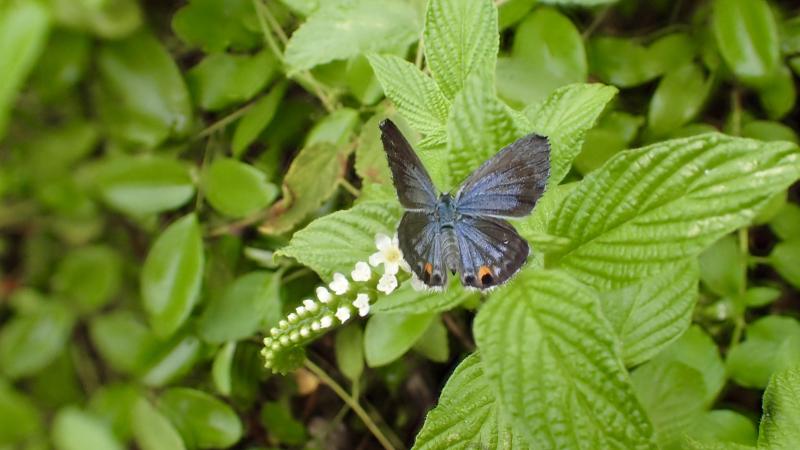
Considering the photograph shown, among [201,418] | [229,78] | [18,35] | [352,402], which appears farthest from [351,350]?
[18,35]

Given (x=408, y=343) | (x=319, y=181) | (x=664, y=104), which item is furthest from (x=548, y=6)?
(x=408, y=343)

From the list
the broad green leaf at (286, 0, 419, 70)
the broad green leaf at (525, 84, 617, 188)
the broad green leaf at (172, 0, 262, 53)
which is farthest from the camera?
the broad green leaf at (172, 0, 262, 53)

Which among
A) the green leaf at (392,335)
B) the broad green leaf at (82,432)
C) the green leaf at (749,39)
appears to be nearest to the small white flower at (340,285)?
the green leaf at (392,335)

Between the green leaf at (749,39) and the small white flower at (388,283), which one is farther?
the green leaf at (749,39)

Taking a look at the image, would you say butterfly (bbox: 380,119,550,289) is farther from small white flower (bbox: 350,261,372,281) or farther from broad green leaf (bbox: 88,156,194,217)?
broad green leaf (bbox: 88,156,194,217)

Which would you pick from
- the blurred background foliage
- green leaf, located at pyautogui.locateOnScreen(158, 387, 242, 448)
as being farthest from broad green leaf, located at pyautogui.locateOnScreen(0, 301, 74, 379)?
green leaf, located at pyautogui.locateOnScreen(158, 387, 242, 448)

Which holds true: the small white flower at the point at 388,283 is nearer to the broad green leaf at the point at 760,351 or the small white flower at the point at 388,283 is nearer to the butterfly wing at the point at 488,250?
the butterfly wing at the point at 488,250
